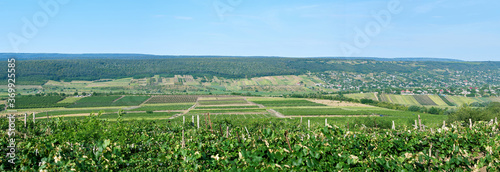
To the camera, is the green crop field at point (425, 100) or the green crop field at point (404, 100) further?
the green crop field at point (404, 100)

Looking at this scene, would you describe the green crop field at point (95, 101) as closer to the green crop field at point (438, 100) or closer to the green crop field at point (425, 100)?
the green crop field at point (425, 100)

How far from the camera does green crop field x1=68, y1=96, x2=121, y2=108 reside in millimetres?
79000

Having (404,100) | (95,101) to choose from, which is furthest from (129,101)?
(404,100)

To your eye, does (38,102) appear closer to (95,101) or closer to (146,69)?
(95,101)

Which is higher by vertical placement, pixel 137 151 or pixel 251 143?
pixel 251 143

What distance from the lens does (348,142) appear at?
8992mm

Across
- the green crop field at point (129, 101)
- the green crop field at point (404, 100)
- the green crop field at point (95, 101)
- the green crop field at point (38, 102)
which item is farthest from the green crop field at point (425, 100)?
the green crop field at point (38, 102)

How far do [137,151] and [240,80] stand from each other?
500 ft

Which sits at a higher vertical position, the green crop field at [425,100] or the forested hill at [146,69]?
the forested hill at [146,69]

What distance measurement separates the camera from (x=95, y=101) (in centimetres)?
8531

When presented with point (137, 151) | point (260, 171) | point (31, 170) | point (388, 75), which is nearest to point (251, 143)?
point (260, 171)

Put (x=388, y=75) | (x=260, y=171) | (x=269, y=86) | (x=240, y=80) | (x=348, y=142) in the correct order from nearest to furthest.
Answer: (x=260, y=171)
(x=348, y=142)
(x=269, y=86)
(x=240, y=80)
(x=388, y=75)

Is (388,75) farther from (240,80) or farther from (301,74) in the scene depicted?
(240,80)

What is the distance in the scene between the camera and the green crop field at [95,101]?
7900cm
